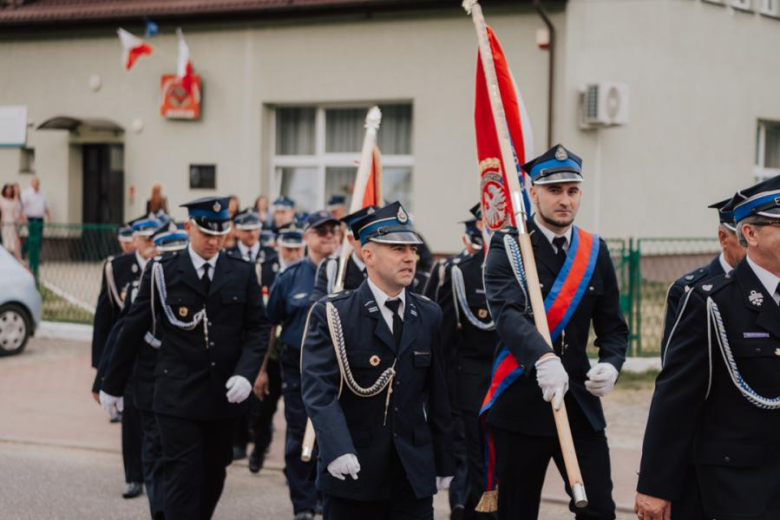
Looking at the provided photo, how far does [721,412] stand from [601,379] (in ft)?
3.35

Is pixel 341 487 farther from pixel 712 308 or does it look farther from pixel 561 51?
pixel 561 51

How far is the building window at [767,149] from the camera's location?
2248cm

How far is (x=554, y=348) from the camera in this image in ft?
18.5

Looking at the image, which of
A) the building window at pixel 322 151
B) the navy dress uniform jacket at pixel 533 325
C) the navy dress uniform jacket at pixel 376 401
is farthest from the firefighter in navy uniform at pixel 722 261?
the building window at pixel 322 151

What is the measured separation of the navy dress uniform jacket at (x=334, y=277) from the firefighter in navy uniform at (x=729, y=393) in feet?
11.3

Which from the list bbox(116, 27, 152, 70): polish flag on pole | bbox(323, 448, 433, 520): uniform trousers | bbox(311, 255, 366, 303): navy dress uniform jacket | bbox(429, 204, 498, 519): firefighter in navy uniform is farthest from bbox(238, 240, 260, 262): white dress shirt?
bbox(116, 27, 152, 70): polish flag on pole

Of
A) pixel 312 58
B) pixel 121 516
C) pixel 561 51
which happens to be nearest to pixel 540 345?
pixel 121 516

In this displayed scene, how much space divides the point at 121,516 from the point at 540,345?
3934 millimetres

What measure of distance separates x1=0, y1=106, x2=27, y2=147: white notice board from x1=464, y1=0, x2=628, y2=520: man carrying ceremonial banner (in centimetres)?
1876

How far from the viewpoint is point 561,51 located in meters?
18.2

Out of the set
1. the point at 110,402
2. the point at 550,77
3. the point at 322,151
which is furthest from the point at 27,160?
the point at 110,402

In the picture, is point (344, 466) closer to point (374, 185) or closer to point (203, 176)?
point (374, 185)

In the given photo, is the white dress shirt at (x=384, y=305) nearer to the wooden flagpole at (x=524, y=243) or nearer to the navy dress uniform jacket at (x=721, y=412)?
the wooden flagpole at (x=524, y=243)

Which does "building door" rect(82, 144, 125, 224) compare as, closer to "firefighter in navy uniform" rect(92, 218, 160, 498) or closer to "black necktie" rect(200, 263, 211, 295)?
"firefighter in navy uniform" rect(92, 218, 160, 498)
